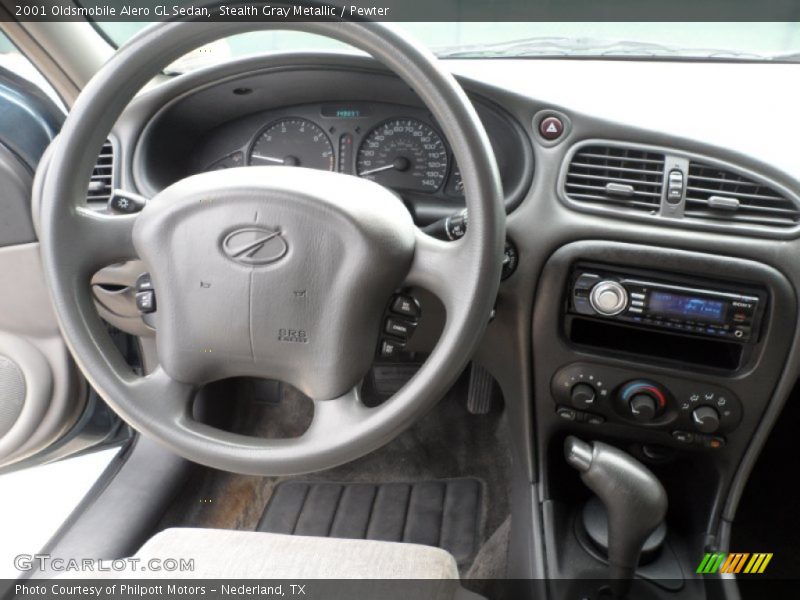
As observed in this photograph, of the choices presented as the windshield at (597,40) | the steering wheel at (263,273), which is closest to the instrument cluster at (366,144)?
the windshield at (597,40)

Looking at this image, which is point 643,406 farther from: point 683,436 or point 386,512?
point 386,512

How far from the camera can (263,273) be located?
2.98ft

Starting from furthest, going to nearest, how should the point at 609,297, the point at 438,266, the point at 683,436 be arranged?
1. the point at 683,436
2. the point at 609,297
3. the point at 438,266

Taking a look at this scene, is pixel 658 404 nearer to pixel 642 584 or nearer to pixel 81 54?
pixel 642 584

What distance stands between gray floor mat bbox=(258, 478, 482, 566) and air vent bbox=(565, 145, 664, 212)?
88 centimetres

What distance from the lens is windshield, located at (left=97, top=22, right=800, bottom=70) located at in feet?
4.32

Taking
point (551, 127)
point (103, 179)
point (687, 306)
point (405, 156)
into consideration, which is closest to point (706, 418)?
point (687, 306)

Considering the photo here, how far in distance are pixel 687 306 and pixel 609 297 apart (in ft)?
0.41

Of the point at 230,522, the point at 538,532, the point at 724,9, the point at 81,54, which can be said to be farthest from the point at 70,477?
the point at 724,9

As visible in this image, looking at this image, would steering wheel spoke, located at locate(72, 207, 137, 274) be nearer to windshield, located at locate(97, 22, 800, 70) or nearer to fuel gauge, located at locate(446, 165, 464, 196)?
windshield, located at locate(97, 22, 800, 70)

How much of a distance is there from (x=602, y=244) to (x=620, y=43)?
1.64 feet

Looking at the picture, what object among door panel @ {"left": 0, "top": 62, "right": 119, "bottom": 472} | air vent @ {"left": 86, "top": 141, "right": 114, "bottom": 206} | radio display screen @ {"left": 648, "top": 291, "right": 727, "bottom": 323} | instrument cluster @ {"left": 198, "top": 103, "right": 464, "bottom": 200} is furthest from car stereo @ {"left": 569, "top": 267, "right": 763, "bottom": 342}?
door panel @ {"left": 0, "top": 62, "right": 119, "bottom": 472}

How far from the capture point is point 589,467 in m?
1.05

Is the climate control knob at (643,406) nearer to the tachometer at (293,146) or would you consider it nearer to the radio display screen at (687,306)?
the radio display screen at (687,306)
